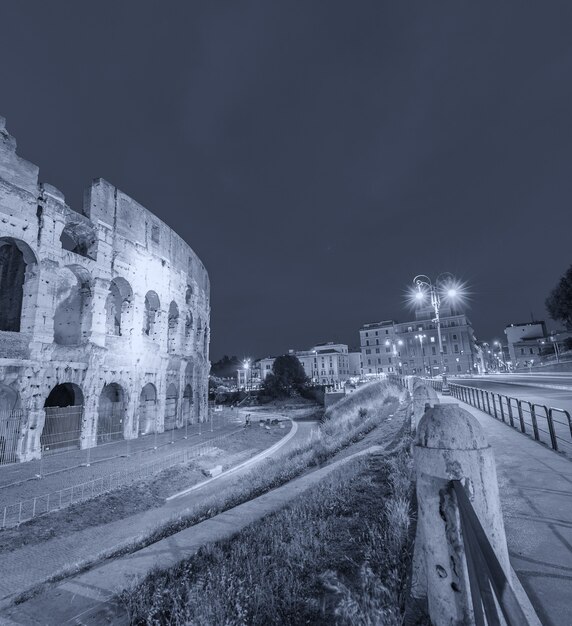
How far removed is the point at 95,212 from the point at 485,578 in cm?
2677

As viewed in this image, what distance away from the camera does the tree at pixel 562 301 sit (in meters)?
37.9

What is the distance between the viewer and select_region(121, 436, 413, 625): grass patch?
325 centimetres

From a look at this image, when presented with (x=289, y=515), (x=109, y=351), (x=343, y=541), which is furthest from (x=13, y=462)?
(x=343, y=541)

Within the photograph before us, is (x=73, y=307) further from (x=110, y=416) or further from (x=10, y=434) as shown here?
(x=10, y=434)

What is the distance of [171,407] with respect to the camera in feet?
97.0

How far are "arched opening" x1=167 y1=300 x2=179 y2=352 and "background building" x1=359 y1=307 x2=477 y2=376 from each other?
56.8 m

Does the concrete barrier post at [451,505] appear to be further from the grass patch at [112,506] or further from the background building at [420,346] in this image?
the background building at [420,346]

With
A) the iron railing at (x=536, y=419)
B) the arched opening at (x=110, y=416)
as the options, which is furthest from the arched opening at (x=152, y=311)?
the iron railing at (x=536, y=419)

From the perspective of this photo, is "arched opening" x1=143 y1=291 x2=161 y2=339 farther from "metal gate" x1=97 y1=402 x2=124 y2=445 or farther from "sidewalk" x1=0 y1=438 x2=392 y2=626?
"sidewalk" x1=0 y1=438 x2=392 y2=626

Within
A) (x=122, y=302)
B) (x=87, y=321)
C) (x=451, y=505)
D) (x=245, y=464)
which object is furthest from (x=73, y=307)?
(x=451, y=505)

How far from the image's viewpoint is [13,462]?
1688 centimetres

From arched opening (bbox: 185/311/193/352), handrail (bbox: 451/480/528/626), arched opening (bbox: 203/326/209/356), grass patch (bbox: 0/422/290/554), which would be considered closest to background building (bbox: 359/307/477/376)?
arched opening (bbox: 203/326/209/356)

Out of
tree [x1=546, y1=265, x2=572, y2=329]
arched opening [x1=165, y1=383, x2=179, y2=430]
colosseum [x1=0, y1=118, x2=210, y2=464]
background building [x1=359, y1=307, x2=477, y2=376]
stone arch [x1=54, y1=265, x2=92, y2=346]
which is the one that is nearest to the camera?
colosseum [x1=0, y1=118, x2=210, y2=464]

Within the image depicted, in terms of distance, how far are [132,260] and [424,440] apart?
27032 mm
